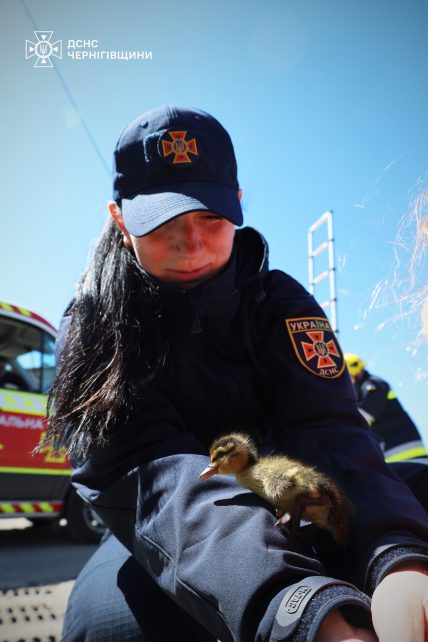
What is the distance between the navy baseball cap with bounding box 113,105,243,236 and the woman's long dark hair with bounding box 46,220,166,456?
0.20 metres

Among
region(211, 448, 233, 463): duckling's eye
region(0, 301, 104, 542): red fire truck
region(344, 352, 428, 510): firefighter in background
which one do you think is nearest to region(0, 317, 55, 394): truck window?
region(0, 301, 104, 542): red fire truck

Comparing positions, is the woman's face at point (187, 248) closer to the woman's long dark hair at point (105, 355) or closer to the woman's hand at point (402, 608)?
the woman's long dark hair at point (105, 355)

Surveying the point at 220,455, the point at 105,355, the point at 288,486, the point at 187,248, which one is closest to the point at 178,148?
the point at 187,248

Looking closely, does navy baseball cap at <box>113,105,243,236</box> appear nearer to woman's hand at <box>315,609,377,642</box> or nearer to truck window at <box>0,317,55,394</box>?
woman's hand at <box>315,609,377,642</box>

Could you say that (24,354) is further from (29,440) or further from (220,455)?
(220,455)

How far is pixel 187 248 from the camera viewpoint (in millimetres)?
1655

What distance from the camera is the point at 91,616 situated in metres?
1.58

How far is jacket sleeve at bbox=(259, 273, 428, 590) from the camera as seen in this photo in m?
1.22

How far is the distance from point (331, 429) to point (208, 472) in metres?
0.43

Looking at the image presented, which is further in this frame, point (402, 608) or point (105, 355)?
point (105, 355)

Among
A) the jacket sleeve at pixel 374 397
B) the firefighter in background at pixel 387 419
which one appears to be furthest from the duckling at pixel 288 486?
the jacket sleeve at pixel 374 397

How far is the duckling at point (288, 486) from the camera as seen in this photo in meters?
1.19

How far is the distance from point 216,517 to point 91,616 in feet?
2.28

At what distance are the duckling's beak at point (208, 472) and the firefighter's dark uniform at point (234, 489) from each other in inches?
0.6
